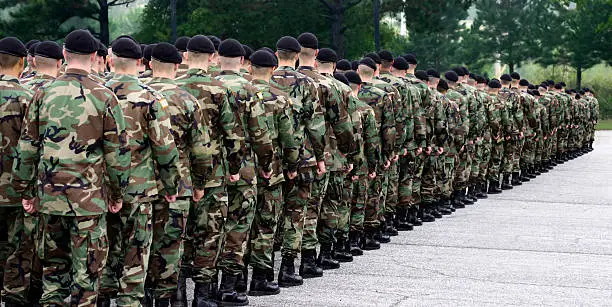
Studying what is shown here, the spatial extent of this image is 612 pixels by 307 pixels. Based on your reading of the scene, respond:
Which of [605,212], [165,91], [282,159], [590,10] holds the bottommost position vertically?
[605,212]

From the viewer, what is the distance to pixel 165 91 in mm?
7645

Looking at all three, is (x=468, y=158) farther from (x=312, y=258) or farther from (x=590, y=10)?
(x=590, y=10)

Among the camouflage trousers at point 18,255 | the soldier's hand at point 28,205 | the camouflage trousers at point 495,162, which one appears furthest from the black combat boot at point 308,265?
the camouflage trousers at point 495,162

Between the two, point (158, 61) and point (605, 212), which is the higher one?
point (158, 61)

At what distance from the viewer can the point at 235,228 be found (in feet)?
27.5

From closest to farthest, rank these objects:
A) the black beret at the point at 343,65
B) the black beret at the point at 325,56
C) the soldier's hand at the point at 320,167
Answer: the soldier's hand at the point at 320,167, the black beret at the point at 325,56, the black beret at the point at 343,65

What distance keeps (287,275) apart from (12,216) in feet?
9.04

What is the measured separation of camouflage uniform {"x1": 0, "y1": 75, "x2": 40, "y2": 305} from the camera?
7.32 meters

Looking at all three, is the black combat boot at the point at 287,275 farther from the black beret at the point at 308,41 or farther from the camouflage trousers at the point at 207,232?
the black beret at the point at 308,41

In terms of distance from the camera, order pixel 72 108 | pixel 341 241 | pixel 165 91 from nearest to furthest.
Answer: pixel 72 108 → pixel 165 91 → pixel 341 241

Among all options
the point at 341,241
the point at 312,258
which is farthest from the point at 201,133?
the point at 341,241

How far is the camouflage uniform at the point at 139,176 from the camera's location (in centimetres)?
709

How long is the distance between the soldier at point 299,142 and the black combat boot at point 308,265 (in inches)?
11.6

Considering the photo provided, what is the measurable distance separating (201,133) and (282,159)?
4.92ft
